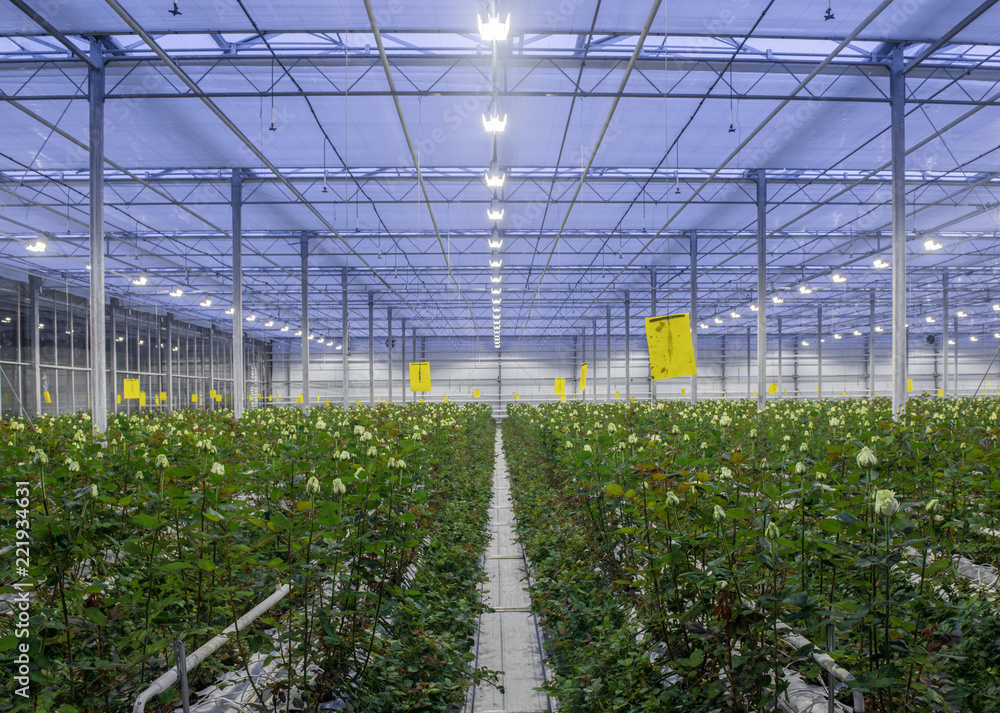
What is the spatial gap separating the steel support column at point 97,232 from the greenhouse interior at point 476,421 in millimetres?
71

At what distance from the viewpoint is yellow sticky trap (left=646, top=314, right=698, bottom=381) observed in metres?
8.15

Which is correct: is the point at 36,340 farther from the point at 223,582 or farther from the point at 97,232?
the point at 223,582

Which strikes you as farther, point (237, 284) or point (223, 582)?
point (237, 284)

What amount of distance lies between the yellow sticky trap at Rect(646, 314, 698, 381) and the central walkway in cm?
Result: 336

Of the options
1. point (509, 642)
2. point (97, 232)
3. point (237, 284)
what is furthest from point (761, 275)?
point (97, 232)

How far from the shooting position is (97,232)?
962 cm

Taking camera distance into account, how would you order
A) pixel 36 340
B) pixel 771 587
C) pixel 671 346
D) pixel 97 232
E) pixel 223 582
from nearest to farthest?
pixel 771 587 < pixel 223 582 < pixel 671 346 < pixel 97 232 < pixel 36 340

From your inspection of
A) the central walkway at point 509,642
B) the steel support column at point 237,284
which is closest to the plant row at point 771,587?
the central walkway at point 509,642

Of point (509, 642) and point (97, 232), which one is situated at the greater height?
point (97, 232)

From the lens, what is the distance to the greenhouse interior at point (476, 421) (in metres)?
2.33

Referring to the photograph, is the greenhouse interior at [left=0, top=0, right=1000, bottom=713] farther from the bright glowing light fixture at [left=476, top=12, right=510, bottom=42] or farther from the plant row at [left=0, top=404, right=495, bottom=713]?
the bright glowing light fixture at [left=476, top=12, right=510, bottom=42]

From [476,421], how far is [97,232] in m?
8.92

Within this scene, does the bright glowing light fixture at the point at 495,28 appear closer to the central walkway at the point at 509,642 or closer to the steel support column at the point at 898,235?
the central walkway at the point at 509,642

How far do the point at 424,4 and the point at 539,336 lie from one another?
1498 inches
